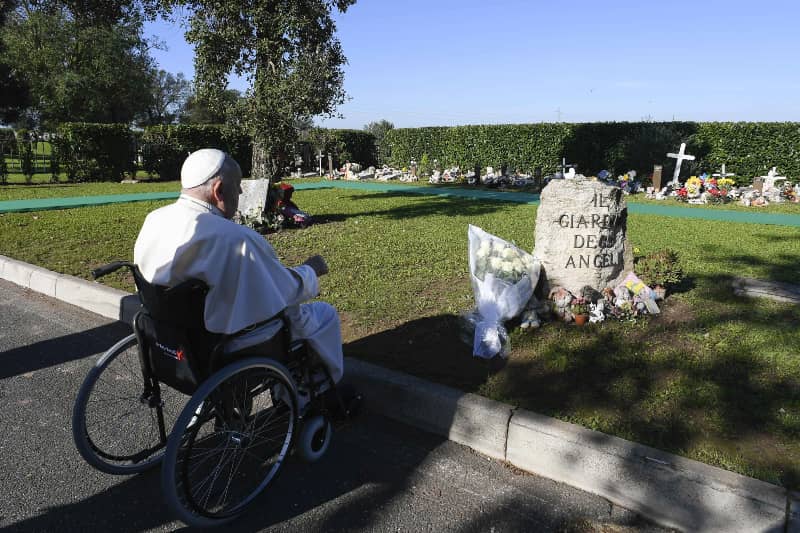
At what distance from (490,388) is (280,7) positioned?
844cm

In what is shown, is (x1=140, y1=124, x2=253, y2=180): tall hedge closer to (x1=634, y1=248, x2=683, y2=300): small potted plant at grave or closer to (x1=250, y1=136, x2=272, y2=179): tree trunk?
(x1=250, y1=136, x2=272, y2=179): tree trunk

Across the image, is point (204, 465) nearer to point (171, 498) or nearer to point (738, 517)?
point (171, 498)

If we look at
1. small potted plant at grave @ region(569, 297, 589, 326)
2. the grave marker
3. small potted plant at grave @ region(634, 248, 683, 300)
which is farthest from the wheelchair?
the grave marker

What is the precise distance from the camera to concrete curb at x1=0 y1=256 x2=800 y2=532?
2.30m

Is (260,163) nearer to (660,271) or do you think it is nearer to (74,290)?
(74,290)

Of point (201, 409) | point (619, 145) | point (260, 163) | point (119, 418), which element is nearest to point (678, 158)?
point (619, 145)

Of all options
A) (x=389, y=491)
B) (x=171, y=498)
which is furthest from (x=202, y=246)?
(x=389, y=491)

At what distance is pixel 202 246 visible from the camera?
7.39ft

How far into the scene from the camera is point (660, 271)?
4.88 m

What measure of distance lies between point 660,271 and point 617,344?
1251 mm

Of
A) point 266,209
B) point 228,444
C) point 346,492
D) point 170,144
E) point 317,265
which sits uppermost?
point 170,144

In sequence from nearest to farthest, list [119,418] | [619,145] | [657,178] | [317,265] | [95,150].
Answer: [317,265]
[119,418]
[657,178]
[619,145]
[95,150]

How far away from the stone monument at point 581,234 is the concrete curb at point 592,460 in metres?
1.98

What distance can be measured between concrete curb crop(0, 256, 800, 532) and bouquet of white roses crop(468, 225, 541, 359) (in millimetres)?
767
